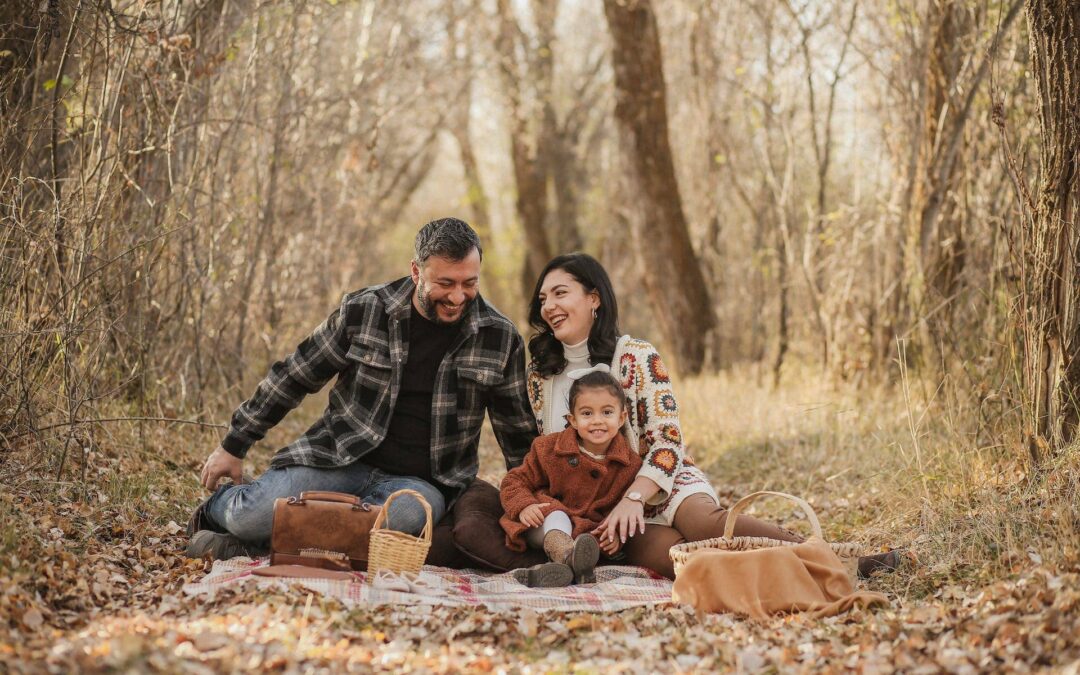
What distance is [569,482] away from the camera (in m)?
4.59

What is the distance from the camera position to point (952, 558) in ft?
13.6

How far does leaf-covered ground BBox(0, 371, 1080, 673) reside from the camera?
10.2ft

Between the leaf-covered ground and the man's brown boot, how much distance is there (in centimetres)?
38

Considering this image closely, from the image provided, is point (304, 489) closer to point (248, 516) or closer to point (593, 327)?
point (248, 516)

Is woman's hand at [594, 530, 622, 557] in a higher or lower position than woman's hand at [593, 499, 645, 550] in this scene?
lower

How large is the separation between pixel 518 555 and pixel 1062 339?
255 cm

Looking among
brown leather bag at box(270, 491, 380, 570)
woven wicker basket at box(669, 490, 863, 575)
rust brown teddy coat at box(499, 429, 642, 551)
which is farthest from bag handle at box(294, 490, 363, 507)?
woven wicker basket at box(669, 490, 863, 575)

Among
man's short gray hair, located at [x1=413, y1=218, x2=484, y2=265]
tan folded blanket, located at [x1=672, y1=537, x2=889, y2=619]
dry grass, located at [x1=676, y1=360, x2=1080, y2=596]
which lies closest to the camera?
tan folded blanket, located at [x1=672, y1=537, x2=889, y2=619]


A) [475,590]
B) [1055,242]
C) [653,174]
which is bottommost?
[475,590]

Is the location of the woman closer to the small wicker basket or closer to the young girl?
the young girl

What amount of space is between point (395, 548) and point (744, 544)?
1.39 meters

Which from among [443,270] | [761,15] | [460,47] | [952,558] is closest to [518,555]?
[443,270]

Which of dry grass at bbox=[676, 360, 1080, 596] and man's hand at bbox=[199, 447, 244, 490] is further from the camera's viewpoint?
man's hand at bbox=[199, 447, 244, 490]

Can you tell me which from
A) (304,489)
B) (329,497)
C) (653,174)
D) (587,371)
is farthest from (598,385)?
(653,174)
